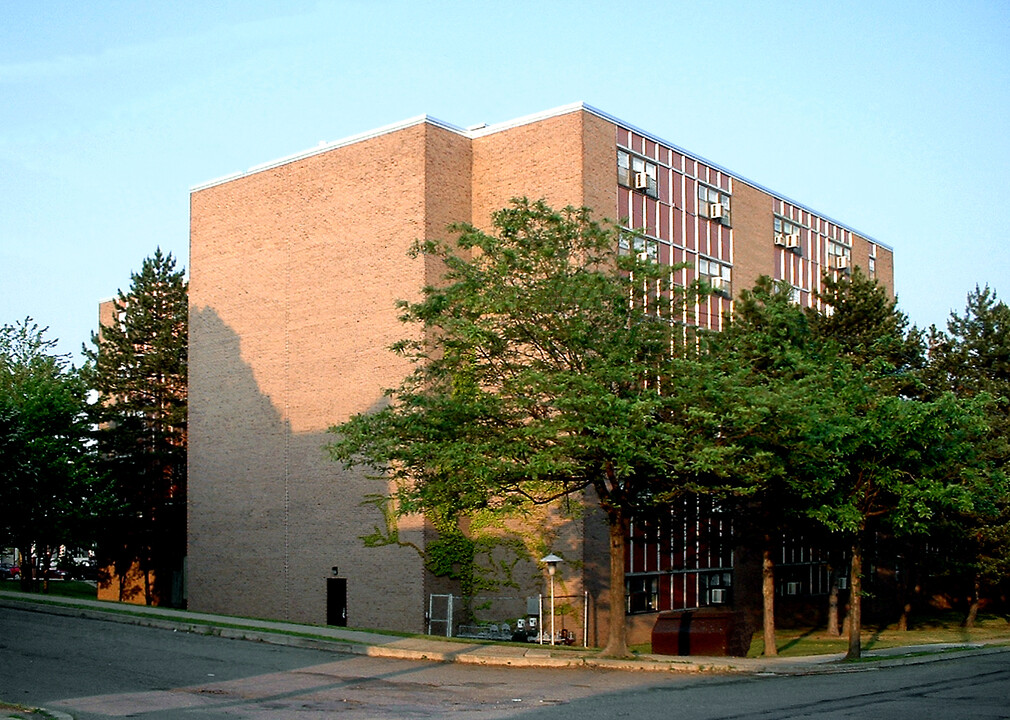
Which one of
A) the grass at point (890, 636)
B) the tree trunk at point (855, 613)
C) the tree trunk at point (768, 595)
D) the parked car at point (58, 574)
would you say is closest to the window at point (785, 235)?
the grass at point (890, 636)

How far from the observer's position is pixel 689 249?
40750 millimetres

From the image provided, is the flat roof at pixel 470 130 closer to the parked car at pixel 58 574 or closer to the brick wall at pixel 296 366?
the brick wall at pixel 296 366

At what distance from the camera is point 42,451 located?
4075 centimetres

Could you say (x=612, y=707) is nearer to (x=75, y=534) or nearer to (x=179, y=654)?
(x=179, y=654)

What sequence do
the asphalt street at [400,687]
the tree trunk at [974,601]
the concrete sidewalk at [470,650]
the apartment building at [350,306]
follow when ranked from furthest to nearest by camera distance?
the tree trunk at [974,601] < the apartment building at [350,306] < the concrete sidewalk at [470,650] < the asphalt street at [400,687]

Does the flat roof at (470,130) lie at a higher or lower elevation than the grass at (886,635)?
higher

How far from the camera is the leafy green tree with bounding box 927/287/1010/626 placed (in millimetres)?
37531

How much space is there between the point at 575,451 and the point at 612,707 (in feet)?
24.0

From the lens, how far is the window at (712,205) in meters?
41.8

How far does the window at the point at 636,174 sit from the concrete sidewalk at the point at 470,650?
16.2 meters

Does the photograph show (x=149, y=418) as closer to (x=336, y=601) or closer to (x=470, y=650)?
(x=336, y=601)

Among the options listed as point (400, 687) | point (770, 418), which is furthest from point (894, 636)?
point (400, 687)

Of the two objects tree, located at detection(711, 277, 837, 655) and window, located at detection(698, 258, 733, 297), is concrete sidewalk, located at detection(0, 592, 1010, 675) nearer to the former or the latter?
tree, located at detection(711, 277, 837, 655)

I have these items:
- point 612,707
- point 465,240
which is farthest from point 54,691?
point 465,240
